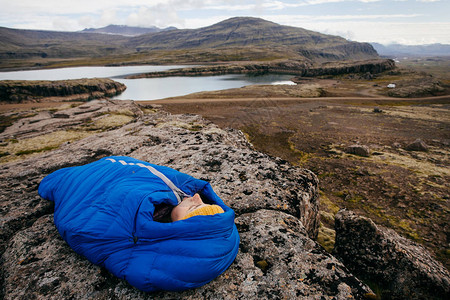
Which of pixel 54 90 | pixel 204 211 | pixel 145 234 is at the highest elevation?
pixel 54 90

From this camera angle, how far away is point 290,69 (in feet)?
431

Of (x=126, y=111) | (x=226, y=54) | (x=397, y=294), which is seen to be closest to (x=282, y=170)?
(x=397, y=294)

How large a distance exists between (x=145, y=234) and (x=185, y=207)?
87cm

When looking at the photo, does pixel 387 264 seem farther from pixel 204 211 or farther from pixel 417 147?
pixel 417 147

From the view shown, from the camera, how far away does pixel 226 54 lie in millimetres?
195375

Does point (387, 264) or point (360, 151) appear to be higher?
point (387, 264)

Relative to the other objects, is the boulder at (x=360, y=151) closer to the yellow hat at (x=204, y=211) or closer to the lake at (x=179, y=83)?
the yellow hat at (x=204, y=211)

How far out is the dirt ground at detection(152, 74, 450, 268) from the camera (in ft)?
33.5

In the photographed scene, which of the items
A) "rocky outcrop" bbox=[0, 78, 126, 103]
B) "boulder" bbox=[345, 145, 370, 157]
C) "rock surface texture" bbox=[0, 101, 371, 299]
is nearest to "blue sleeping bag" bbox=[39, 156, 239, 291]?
"rock surface texture" bbox=[0, 101, 371, 299]

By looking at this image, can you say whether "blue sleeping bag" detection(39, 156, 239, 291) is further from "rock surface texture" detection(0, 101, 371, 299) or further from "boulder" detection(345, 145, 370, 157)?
"boulder" detection(345, 145, 370, 157)

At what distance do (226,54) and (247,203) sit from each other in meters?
209

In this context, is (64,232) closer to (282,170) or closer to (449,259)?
(282,170)

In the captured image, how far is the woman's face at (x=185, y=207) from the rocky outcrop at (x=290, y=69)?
108 meters

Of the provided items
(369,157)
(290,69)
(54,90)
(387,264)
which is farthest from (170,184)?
(290,69)
